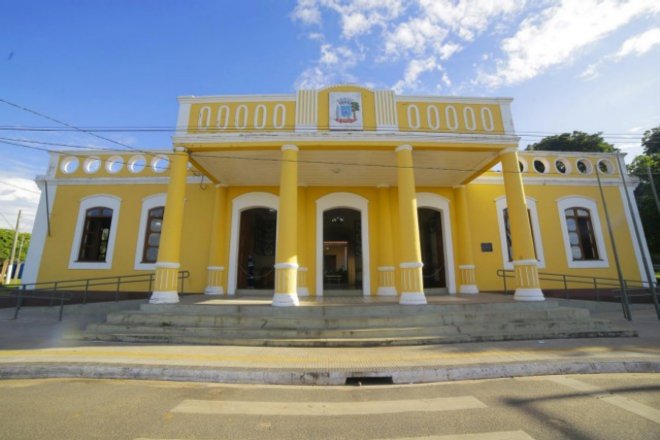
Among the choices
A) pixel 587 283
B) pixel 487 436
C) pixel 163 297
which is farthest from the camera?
pixel 587 283

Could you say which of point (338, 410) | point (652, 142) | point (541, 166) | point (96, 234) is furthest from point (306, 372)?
point (652, 142)

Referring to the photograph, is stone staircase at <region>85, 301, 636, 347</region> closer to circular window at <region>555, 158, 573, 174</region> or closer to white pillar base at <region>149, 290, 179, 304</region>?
white pillar base at <region>149, 290, 179, 304</region>

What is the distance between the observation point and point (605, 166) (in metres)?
12.1

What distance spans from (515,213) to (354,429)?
7303 millimetres

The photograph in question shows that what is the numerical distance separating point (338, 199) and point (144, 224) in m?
6.91

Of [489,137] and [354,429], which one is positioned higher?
[489,137]

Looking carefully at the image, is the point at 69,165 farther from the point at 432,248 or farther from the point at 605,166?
the point at 605,166

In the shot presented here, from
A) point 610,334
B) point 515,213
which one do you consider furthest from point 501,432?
point 515,213

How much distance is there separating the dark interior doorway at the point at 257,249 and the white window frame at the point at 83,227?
4.46m

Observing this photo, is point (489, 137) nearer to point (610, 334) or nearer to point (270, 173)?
point (610, 334)

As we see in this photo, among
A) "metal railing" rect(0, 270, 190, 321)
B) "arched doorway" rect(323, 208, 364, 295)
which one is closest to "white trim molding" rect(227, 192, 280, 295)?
"arched doorway" rect(323, 208, 364, 295)

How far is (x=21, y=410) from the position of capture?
3154 millimetres

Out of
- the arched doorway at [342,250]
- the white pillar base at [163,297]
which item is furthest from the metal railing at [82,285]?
the arched doorway at [342,250]

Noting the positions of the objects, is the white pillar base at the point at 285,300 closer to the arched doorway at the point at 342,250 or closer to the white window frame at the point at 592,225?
the arched doorway at the point at 342,250
